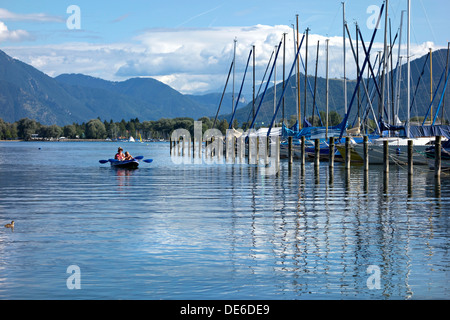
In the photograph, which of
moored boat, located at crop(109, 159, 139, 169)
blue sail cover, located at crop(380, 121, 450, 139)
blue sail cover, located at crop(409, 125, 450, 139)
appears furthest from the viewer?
moored boat, located at crop(109, 159, 139, 169)

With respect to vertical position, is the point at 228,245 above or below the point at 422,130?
below

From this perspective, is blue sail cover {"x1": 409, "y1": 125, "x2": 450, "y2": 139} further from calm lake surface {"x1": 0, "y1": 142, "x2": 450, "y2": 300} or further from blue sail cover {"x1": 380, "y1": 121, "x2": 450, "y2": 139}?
calm lake surface {"x1": 0, "y1": 142, "x2": 450, "y2": 300}

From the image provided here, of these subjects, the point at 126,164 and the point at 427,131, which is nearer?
the point at 427,131

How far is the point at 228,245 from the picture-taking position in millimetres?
19203

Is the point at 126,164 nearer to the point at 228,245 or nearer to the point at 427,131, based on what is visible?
the point at 427,131

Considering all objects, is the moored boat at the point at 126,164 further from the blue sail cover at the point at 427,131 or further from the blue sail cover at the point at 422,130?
the blue sail cover at the point at 427,131

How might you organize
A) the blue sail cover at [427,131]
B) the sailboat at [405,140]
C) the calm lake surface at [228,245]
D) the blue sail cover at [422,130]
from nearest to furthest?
1. the calm lake surface at [228,245]
2. the sailboat at [405,140]
3. the blue sail cover at [422,130]
4. the blue sail cover at [427,131]

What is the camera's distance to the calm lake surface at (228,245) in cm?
1435

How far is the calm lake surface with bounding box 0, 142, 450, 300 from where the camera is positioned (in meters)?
14.4

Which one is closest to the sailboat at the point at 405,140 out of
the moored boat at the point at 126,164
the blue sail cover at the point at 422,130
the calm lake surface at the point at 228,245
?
the blue sail cover at the point at 422,130

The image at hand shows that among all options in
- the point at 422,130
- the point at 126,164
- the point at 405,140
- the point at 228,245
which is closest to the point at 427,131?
the point at 422,130

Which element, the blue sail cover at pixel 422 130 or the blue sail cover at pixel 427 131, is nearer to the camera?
the blue sail cover at pixel 422 130

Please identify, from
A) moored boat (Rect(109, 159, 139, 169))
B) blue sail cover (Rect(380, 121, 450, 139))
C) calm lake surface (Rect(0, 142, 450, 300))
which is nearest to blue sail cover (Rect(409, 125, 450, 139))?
blue sail cover (Rect(380, 121, 450, 139))
